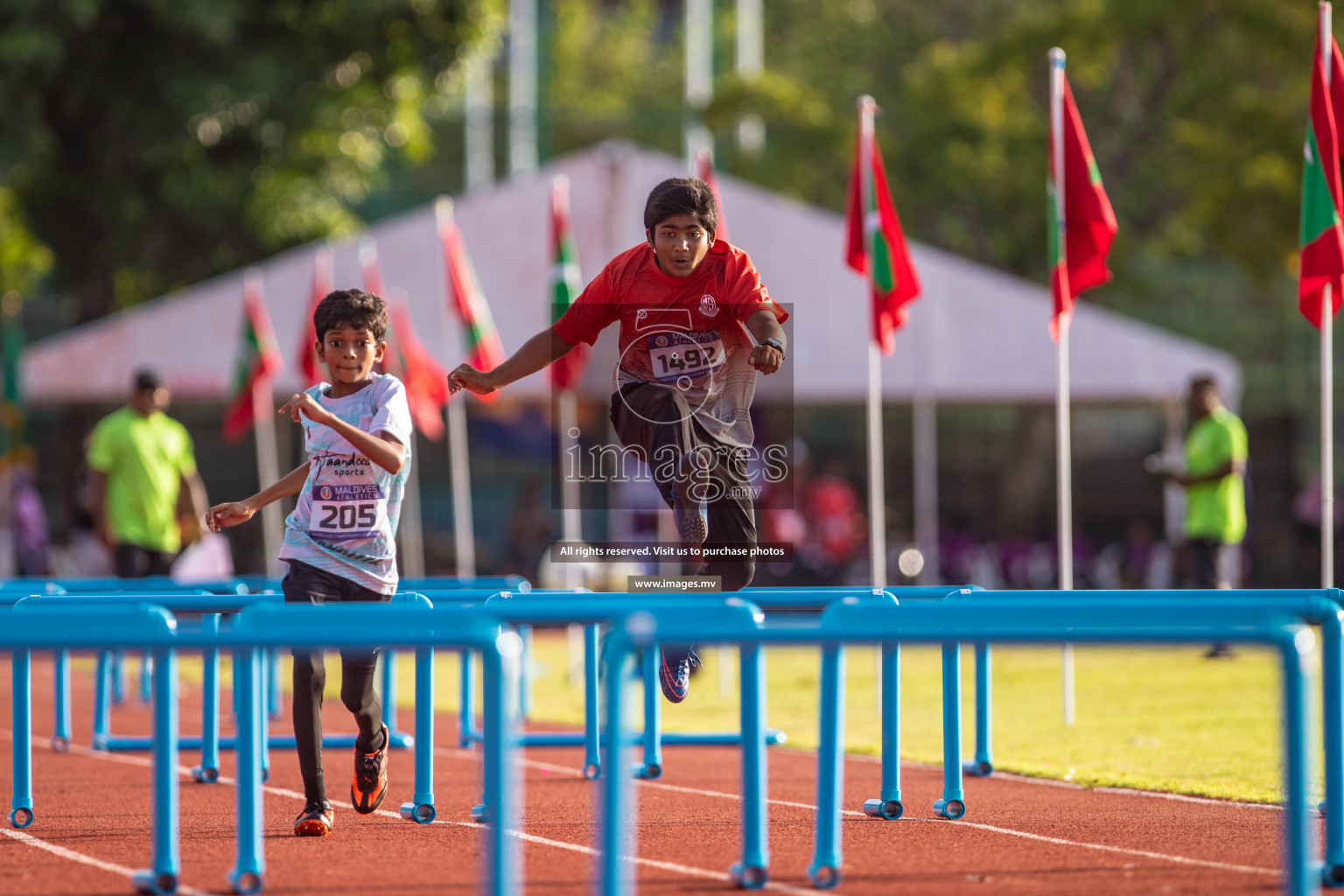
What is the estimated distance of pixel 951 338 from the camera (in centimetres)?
1667

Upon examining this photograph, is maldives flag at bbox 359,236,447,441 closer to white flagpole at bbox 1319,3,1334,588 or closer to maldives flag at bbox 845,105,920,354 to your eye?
maldives flag at bbox 845,105,920,354

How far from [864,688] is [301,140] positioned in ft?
40.0

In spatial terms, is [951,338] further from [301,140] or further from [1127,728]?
[301,140]

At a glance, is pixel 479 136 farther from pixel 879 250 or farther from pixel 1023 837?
pixel 1023 837

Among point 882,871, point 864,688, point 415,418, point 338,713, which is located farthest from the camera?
point 415,418

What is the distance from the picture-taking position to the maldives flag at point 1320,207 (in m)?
8.40

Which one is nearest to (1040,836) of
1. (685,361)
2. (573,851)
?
(573,851)

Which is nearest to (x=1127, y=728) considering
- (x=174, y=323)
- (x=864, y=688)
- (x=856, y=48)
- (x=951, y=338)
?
(x=864, y=688)

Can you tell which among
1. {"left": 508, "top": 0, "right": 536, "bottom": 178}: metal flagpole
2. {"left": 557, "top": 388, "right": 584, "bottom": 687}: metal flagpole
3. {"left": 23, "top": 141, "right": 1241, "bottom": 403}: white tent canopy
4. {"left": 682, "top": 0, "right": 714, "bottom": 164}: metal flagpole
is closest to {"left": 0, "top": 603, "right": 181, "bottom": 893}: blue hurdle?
Answer: {"left": 557, "top": 388, "right": 584, "bottom": 687}: metal flagpole

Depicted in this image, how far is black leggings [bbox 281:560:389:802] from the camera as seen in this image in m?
5.52

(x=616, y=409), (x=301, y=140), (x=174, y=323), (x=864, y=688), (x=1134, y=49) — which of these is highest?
(x=1134, y=49)

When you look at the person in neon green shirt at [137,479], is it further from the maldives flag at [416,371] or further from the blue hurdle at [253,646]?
the blue hurdle at [253,646]

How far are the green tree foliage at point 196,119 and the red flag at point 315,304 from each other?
4482 millimetres

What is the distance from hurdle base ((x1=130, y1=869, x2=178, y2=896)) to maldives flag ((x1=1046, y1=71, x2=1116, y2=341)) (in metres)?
6.81
